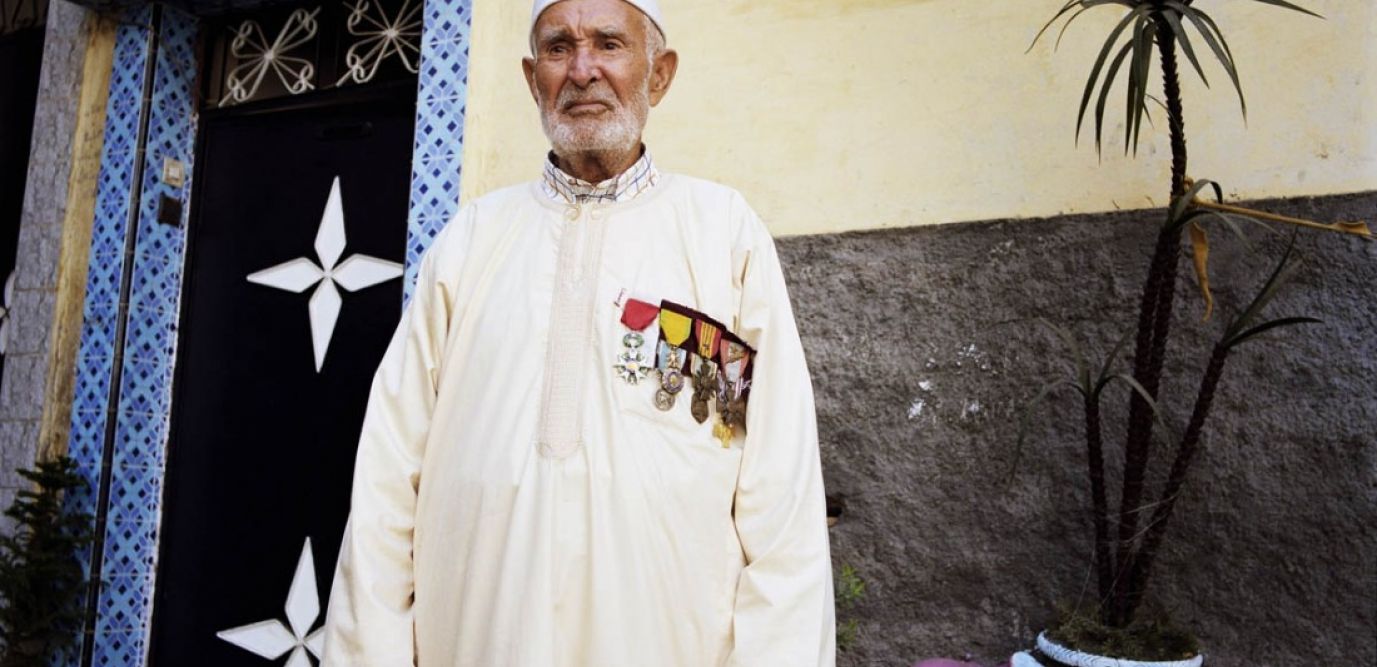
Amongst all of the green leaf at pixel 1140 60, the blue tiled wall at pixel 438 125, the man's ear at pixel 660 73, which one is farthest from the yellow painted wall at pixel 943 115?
the man's ear at pixel 660 73

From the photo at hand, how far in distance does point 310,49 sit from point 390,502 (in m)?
2.64

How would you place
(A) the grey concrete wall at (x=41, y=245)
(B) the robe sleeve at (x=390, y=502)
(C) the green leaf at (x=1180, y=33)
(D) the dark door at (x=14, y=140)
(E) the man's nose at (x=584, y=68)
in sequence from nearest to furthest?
(B) the robe sleeve at (x=390, y=502)
(E) the man's nose at (x=584, y=68)
(C) the green leaf at (x=1180, y=33)
(A) the grey concrete wall at (x=41, y=245)
(D) the dark door at (x=14, y=140)

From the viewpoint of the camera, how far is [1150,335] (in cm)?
252

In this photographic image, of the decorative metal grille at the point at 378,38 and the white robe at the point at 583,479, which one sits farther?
the decorative metal grille at the point at 378,38

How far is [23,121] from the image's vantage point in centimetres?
485

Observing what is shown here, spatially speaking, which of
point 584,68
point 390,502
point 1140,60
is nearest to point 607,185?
point 584,68

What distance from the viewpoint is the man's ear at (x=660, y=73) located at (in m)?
2.36

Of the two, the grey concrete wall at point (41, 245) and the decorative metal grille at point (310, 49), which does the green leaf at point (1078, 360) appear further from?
the grey concrete wall at point (41, 245)

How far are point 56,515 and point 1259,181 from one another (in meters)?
3.96

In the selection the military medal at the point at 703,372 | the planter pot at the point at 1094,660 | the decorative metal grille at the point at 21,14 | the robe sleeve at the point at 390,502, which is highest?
the decorative metal grille at the point at 21,14

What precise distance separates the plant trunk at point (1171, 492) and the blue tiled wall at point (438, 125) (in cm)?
225

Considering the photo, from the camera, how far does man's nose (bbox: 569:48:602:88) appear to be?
2.20m

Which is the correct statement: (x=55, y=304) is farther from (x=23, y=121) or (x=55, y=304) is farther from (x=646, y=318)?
(x=646, y=318)

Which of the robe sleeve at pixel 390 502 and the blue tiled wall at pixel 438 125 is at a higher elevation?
the blue tiled wall at pixel 438 125
